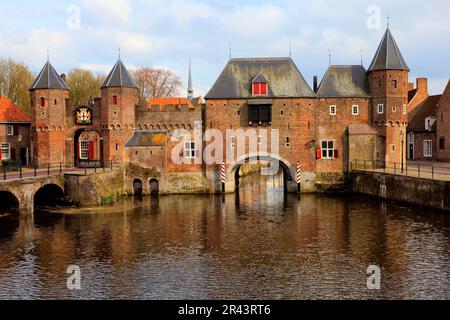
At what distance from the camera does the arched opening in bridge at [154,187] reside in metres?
37.2

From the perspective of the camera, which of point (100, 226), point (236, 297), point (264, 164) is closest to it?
point (236, 297)

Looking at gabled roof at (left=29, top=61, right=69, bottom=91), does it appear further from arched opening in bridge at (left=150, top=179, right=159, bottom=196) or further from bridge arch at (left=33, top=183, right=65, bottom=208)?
arched opening in bridge at (left=150, top=179, right=159, bottom=196)

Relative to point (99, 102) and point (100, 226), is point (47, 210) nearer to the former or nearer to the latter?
point (100, 226)

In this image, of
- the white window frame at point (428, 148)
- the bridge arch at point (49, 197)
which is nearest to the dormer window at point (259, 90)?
the bridge arch at point (49, 197)

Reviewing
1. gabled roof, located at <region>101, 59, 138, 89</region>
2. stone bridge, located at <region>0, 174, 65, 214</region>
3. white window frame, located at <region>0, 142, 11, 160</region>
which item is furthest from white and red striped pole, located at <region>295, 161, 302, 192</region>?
white window frame, located at <region>0, 142, 11, 160</region>

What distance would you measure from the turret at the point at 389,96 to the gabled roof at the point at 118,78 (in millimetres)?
19467

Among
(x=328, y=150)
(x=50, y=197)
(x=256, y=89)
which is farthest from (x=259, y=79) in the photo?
(x=50, y=197)

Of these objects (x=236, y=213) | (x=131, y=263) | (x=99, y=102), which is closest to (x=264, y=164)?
(x=99, y=102)

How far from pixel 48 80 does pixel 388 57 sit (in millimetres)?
27091

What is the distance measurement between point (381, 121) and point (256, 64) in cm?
1104

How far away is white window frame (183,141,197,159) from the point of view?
37438 millimetres

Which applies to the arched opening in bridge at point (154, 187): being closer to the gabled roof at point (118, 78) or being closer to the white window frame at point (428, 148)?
the gabled roof at point (118, 78)

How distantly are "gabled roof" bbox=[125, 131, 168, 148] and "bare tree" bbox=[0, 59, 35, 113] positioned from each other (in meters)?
22.3

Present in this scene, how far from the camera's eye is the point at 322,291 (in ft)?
49.3
